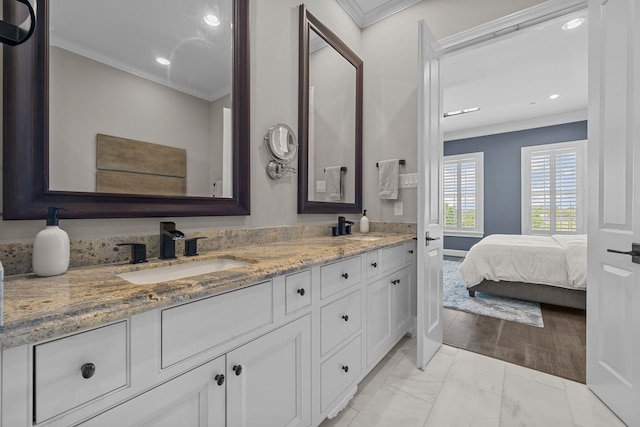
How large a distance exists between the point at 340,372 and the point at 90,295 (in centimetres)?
119

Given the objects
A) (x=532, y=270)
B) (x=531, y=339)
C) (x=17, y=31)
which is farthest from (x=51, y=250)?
(x=532, y=270)

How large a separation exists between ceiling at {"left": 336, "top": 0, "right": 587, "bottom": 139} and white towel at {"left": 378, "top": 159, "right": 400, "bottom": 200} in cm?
103

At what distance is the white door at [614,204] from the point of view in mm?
1377

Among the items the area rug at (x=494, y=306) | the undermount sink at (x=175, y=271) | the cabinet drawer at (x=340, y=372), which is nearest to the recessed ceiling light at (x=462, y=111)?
the area rug at (x=494, y=306)

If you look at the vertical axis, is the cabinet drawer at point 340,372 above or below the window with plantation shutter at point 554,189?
below

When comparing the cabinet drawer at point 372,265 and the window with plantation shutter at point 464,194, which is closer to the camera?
the cabinet drawer at point 372,265

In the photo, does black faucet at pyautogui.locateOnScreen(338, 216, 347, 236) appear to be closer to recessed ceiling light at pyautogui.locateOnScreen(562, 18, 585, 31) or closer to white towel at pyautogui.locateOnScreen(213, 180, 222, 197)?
white towel at pyautogui.locateOnScreen(213, 180, 222, 197)

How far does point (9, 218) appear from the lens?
0.89 m

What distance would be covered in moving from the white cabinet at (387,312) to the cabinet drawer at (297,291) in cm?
60

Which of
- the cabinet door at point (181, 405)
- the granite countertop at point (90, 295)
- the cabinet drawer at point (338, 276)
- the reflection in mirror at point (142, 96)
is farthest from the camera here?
the cabinet drawer at point (338, 276)

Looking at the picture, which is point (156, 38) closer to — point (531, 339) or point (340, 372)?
point (340, 372)

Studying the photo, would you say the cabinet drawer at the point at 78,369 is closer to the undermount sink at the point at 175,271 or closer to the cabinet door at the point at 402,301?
the undermount sink at the point at 175,271

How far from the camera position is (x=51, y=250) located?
872 mm

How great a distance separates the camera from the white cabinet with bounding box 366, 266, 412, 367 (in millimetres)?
1731
